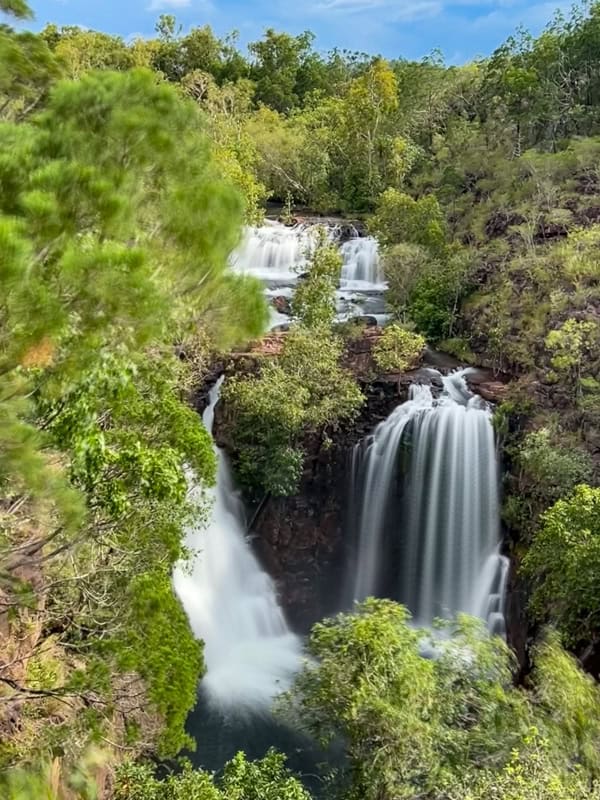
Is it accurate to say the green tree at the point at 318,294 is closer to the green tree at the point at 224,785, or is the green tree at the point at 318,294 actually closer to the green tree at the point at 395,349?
the green tree at the point at 395,349

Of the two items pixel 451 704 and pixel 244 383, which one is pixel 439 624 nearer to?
pixel 451 704

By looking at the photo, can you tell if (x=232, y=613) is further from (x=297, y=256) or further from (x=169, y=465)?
(x=297, y=256)

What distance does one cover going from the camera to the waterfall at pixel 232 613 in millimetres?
9766

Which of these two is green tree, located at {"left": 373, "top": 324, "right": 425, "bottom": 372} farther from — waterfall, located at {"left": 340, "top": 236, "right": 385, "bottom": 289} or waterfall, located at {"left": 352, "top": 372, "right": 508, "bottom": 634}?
waterfall, located at {"left": 340, "top": 236, "right": 385, "bottom": 289}

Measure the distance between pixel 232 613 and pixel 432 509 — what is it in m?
4.14

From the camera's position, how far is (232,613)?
37.2 feet

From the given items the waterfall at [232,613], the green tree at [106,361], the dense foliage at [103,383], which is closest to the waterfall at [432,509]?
the waterfall at [232,613]

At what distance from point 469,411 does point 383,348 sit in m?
2.21

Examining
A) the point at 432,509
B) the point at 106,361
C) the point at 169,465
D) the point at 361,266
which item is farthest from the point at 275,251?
the point at 106,361

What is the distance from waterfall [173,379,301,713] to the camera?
977 centimetres

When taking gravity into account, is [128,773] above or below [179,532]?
below

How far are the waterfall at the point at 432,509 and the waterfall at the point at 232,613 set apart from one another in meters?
1.93

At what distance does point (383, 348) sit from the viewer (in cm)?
1275

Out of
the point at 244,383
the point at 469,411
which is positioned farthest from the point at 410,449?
the point at 244,383
